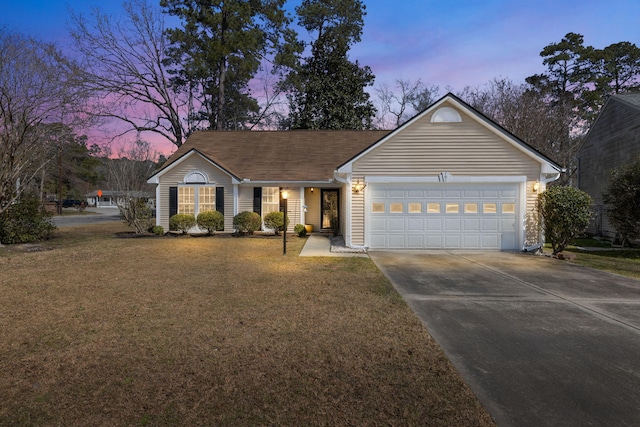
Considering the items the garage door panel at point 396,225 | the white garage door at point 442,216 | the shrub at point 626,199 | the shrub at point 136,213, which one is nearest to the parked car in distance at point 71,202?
the shrub at point 136,213

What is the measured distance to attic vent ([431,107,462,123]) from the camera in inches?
437

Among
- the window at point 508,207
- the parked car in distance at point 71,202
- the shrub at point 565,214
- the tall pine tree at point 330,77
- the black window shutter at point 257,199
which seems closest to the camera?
the shrub at point 565,214

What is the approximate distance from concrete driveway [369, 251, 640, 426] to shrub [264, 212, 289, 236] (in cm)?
769

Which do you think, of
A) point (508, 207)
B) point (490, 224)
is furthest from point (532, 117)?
point (490, 224)

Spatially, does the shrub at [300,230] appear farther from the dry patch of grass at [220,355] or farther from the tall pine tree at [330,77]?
the tall pine tree at [330,77]

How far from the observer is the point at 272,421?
2539 millimetres

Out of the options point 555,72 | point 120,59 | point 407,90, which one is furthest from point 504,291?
point 555,72

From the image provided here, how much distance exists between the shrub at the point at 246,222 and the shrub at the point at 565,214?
11.2 meters

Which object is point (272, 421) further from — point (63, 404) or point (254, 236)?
point (254, 236)

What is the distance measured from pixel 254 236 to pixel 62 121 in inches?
355

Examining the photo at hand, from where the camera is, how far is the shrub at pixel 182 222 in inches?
585

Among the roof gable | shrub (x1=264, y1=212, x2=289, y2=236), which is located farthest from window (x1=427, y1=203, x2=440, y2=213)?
shrub (x1=264, y1=212, x2=289, y2=236)

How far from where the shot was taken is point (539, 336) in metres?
4.21

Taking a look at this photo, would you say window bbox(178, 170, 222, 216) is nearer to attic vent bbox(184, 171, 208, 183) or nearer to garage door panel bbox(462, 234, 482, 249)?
attic vent bbox(184, 171, 208, 183)
